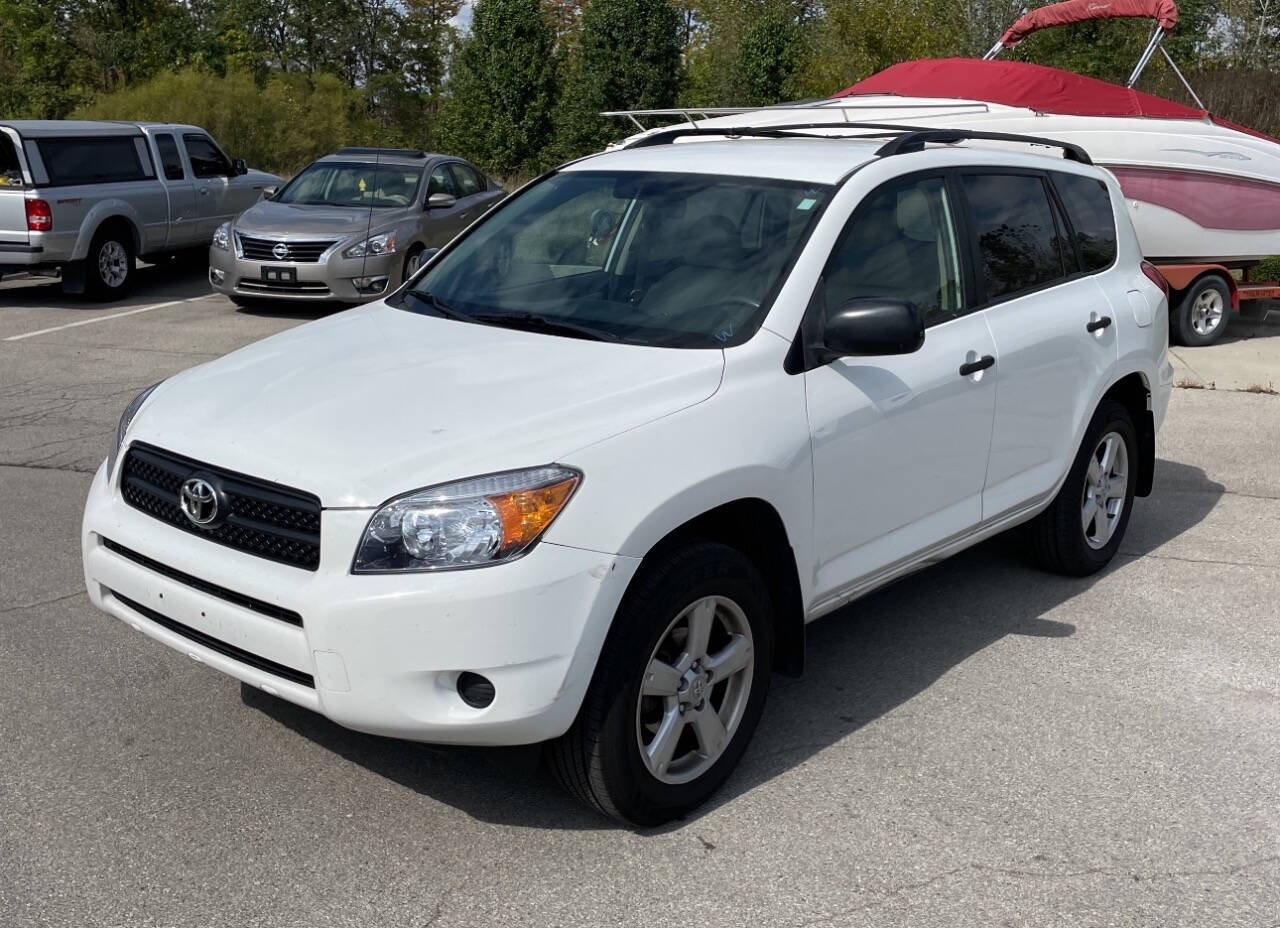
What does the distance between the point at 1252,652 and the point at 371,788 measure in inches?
128

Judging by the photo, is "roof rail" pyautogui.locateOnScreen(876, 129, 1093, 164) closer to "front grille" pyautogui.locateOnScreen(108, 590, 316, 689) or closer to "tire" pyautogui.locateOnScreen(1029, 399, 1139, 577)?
"tire" pyautogui.locateOnScreen(1029, 399, 1139, 577)

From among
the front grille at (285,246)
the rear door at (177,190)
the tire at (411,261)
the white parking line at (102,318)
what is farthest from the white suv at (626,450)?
the rear door at (177,190)

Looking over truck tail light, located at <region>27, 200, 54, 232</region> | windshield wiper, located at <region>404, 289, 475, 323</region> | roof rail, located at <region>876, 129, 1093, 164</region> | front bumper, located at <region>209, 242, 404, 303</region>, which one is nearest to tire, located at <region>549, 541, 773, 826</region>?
windshield wiper, located at <region>404, 289, 475, 323</region>

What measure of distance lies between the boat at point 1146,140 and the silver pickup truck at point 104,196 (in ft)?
22.4

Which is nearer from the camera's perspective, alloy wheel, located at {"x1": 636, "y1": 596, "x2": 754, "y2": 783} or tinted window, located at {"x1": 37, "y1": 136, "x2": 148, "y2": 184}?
alloy wheel, located at {"x1": 636, "y1": 596, "x2": 754, "y2": 783}

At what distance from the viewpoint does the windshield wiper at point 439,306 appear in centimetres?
462

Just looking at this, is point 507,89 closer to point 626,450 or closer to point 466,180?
point 466,180

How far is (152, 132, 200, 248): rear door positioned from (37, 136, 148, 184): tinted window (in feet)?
1.16

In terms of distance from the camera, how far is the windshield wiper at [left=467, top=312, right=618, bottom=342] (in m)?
4.23

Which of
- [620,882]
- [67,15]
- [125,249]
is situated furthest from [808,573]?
[67,15]

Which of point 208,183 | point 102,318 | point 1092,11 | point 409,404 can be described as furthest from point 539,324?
point 208,183

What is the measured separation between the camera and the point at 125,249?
14.9 metres

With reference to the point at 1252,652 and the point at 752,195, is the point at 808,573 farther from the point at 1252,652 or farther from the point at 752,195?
the point at 1252,652

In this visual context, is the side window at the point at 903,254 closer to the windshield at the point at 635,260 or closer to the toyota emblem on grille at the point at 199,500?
the windshield at the point at 635,260
